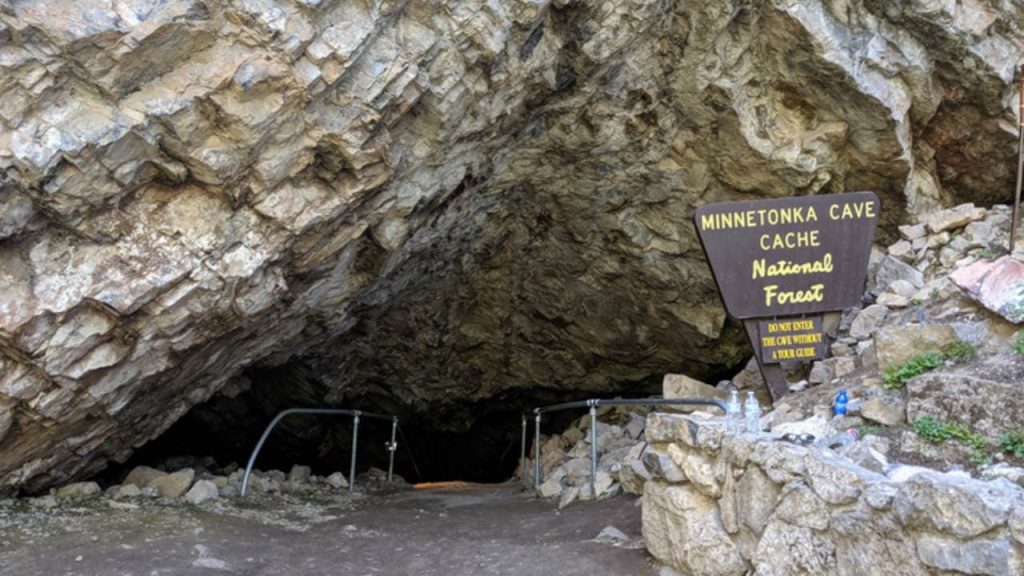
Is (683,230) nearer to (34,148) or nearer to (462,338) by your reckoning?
(462,338)

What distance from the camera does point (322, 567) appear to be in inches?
234

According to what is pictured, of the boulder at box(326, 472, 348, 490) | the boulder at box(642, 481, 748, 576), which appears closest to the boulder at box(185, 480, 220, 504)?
the boulder at box(326, 472, 348, 490)

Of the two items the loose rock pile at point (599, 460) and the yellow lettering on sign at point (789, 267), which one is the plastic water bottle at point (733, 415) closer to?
the loose rock pile at point (599, 460)

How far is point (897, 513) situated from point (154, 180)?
18.8 ft

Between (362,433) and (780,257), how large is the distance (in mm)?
9732

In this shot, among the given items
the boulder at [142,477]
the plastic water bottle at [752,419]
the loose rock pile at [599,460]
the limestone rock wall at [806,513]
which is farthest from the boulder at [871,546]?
the boulder at [142,477]

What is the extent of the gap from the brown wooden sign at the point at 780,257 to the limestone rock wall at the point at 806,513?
1648mm

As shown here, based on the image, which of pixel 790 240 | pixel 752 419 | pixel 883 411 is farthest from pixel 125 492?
pixel 883 411

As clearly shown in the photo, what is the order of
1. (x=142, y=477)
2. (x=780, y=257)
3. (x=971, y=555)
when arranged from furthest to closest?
(x=142, y=477) < (x=780, y=257) < (x=971, y=555)

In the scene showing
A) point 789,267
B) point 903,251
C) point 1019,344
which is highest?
point 903,251

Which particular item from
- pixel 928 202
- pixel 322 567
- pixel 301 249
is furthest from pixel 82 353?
pixel 928 202

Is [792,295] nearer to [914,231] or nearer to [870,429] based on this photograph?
[870,429]

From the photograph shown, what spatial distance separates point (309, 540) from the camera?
6.90 meters

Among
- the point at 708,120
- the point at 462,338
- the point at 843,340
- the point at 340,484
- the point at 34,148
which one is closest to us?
the point at 34,148
